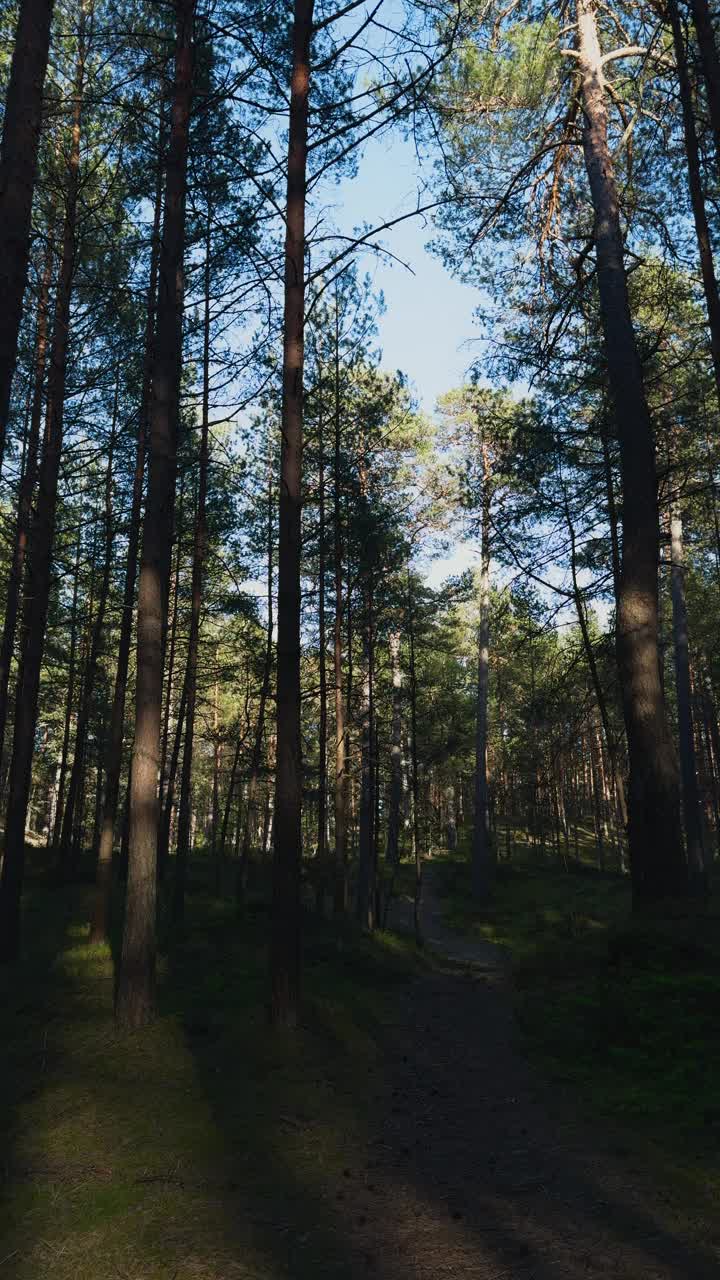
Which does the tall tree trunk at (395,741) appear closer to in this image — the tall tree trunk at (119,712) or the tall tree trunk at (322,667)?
the tall tree trunk at (322,667)

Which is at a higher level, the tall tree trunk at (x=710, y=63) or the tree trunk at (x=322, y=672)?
the tall tree trunk at (x=710, y=63)

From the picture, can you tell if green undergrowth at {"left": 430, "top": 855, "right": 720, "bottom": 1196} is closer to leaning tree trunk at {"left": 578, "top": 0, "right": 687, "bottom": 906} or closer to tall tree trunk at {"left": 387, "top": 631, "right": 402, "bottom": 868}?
leaning tree trunk at {"left": 578, "top": 0, "right": 687, "bottom": 906}

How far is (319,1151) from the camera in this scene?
4945 mm

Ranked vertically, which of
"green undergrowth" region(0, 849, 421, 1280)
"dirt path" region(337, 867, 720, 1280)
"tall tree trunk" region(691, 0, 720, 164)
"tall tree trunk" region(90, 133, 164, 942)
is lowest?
A: "dirt path" region(337, 867, 720, 1280)

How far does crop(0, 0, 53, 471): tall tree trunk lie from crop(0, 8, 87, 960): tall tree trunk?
5.33 m

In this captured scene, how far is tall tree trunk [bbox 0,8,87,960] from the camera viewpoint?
35.1ft

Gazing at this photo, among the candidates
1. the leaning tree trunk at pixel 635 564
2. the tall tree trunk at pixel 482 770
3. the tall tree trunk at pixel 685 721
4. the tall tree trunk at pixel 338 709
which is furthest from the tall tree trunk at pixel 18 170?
the tall tree trunk at pixel 482 770

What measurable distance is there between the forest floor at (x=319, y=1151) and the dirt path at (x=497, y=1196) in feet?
0.05

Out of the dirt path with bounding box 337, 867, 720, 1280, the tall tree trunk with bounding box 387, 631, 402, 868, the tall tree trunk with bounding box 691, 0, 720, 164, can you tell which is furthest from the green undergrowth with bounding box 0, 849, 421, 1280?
the tall tree trunk with bounding box 387, 631, 402, 868

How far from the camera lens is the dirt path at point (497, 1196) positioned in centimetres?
357

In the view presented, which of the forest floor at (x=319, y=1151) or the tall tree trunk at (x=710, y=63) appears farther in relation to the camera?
the tall tree trunk at (x=710, y=63)

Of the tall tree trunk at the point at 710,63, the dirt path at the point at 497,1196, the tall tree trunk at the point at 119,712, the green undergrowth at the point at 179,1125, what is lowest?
the dirt path at the point at 497,1196

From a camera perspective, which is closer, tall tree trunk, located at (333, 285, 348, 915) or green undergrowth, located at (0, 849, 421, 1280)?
green undergrowth, located at (0, 849, 421, 1280)

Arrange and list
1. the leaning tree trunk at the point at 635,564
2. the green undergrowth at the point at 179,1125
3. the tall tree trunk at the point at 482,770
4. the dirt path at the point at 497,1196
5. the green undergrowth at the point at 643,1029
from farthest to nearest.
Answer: the tall tree trunk at the point at 482,770
the leaning tree trunk at the point at 635,564
the green undergrowth at the point at 643,1029
the green undergrowth at the point at 179,1125
the dirt path at the point at 497,1196
